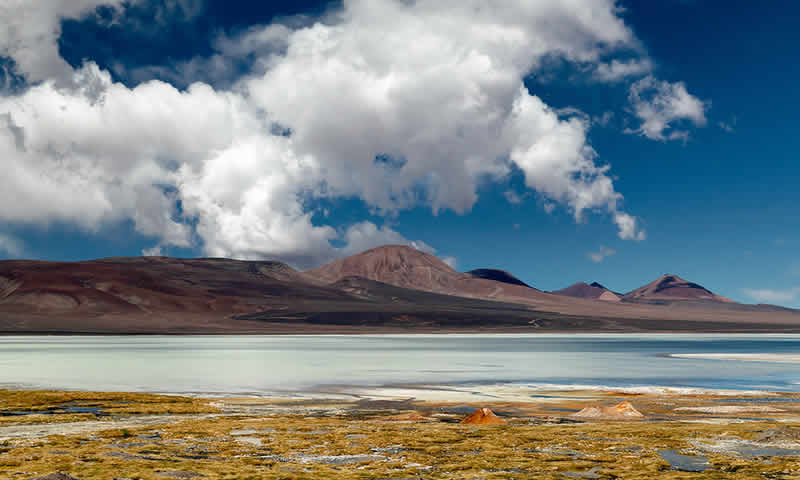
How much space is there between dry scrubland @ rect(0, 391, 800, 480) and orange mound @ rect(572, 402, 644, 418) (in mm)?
630

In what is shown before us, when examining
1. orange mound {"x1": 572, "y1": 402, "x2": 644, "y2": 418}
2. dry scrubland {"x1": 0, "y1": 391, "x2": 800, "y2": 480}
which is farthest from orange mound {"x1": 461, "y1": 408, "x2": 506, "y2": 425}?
Answer: orange mound {"x1": 572, "y1": 402, "x2": 644, "y2": 418}

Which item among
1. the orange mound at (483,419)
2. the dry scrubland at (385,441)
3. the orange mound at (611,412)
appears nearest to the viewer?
the dry scrubland at (385,441)

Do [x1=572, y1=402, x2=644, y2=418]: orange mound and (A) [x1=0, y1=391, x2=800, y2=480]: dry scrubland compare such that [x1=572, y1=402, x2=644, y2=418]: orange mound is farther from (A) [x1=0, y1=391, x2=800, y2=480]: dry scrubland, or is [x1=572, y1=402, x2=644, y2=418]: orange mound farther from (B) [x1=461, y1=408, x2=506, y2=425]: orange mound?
(B) [x1=461, y1=408, x2=506, y2=425]: orange mound

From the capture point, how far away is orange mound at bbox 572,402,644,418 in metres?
27.5

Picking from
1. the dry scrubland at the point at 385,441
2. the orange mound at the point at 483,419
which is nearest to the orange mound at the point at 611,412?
the dry scrubland at the point at 385,441

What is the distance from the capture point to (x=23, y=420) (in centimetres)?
2592

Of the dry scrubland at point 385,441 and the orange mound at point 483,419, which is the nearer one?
the dry scrubland at point 385,441

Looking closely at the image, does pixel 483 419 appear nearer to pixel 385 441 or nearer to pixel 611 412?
pixel 611 412

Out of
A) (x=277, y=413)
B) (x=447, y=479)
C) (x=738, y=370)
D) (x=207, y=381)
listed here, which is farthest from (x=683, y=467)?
(x=738, y=370)

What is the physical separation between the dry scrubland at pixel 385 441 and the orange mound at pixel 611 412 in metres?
0.63

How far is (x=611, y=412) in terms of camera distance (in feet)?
90.8

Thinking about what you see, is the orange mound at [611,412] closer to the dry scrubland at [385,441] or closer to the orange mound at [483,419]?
the dry scrubland at [385,441]

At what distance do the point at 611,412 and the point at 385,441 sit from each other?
33.9 ft

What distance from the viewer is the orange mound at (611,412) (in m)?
27.5
